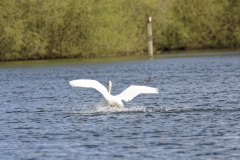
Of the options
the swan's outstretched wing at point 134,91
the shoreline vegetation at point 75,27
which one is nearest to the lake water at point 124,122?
the swan's outstretched wing at point 134,91

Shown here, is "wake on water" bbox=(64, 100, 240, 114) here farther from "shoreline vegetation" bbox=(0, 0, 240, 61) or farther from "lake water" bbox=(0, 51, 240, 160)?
"shoreline vegetation" bbox=(0, 0, 240, 61)

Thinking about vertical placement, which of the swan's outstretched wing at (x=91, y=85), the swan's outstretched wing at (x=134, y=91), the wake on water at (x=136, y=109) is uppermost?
the swan's outstretched wing at (x=91, y=85)

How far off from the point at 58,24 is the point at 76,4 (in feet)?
8.47

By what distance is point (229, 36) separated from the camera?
86375 mm

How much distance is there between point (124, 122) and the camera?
2095 cm

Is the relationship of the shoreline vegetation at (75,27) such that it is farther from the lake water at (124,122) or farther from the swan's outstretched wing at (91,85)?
the swan's outstretched wing at (91,85)

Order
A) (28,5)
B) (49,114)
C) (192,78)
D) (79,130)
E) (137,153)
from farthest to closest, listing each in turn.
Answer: (28,5) → (192,78) → (49,114) → (79,130) → (137,153)

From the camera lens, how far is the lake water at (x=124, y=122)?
16.4 meters

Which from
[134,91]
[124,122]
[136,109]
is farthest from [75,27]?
[124,122]

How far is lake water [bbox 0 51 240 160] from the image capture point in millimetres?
16406

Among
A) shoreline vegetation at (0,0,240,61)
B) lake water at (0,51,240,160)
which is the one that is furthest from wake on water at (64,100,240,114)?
shoreline vegetation at (0,0,240,61)

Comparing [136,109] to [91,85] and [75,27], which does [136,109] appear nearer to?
[91,85]

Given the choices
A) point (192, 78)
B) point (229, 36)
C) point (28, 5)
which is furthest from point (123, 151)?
point (229, 36)

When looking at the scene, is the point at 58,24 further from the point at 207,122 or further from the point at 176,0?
the point at 207,122
